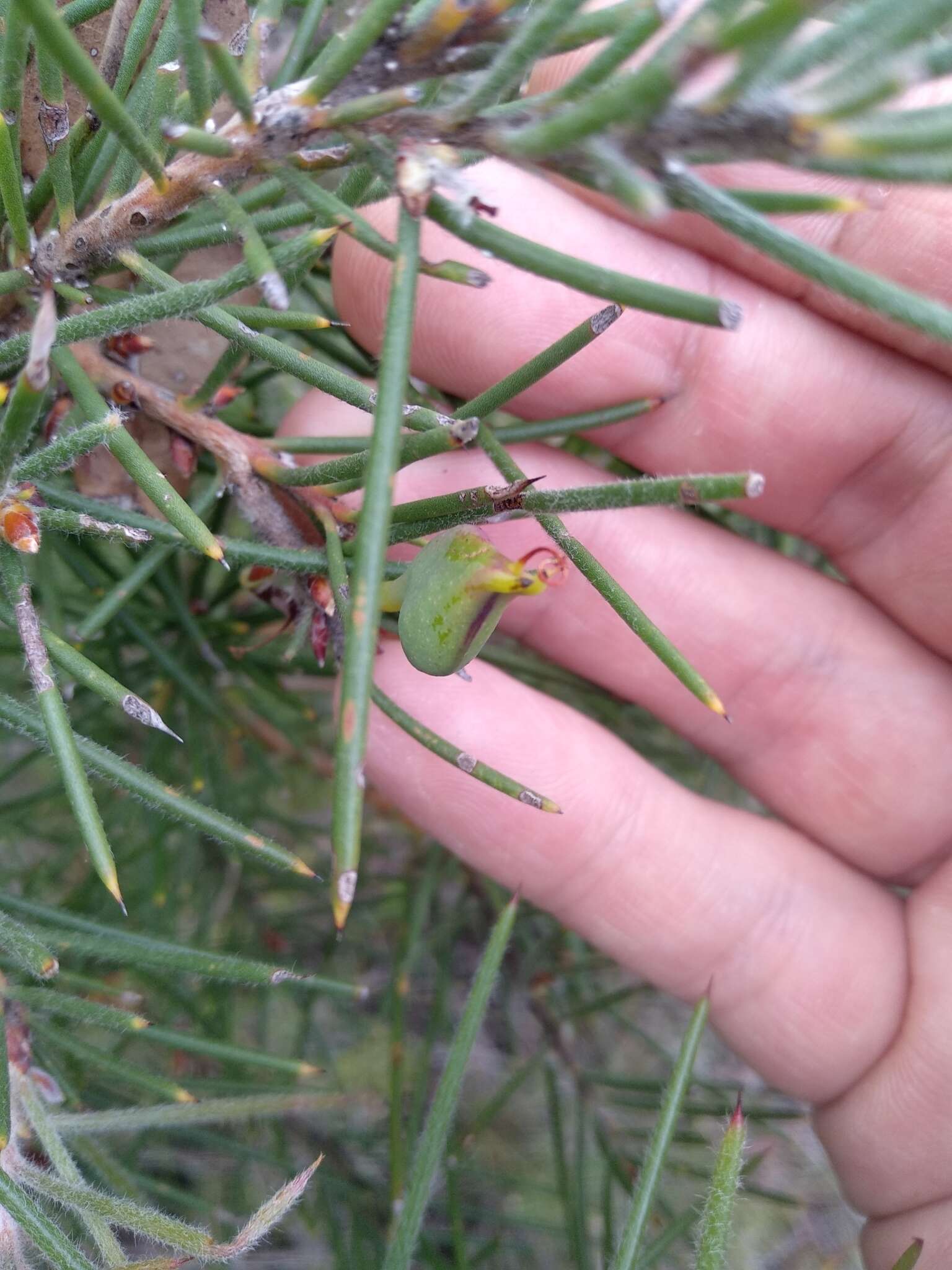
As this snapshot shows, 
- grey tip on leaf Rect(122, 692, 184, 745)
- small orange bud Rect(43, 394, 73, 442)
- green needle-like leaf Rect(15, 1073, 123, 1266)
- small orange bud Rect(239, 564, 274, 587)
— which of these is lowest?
green needle-like leaf Rect(15, 1073, 123, 1266)

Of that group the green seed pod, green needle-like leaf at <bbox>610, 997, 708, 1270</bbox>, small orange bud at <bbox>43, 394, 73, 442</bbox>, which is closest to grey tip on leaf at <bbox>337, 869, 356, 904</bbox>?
the green seed pod

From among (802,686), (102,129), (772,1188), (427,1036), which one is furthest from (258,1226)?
(772,1188)

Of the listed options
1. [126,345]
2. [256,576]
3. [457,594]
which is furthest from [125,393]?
[457,594]

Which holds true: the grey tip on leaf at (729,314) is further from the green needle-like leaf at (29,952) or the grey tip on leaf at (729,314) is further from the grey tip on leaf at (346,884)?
the green needle-like leaf at (29,952)

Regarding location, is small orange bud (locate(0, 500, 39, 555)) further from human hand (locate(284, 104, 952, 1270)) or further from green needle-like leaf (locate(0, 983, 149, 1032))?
human hand (locate(284, 104, 952, 1270))

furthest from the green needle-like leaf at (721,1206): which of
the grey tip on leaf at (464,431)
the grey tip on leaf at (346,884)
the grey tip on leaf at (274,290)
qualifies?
the grey tip on leaf at (274,290)
